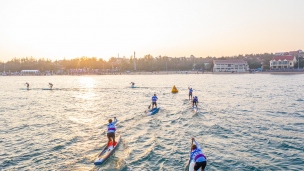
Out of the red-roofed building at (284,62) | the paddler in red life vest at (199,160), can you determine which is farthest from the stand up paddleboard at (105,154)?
the red-roofed building at (284,62)

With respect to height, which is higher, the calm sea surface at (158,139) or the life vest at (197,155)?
the life vest at (197,155)

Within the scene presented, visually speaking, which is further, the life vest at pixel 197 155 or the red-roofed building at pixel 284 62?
the red-roofed building at pixel 284 62

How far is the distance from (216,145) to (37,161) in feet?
43.8

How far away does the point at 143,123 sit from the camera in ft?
89.6

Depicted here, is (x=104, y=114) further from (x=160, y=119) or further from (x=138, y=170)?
(x=138, y=170)

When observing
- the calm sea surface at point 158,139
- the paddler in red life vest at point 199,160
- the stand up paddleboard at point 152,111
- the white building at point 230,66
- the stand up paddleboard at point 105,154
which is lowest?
the calm sea surface at point 158,139

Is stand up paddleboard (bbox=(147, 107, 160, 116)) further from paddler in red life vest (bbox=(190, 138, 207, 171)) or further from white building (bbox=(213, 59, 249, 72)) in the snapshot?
white building (bbox=(213, 59, 249, 72))

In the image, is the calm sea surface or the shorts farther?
the calm sea surface

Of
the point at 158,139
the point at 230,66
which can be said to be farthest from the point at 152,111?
the point at 230,66

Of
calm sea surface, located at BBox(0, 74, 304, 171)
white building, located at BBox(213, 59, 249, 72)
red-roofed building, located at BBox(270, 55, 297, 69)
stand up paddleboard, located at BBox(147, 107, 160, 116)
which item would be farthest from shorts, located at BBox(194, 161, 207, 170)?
red-roofed building, located at BBox(270, 55, 297, 69)

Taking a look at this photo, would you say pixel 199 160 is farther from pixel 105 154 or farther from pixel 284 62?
pixel 284 62

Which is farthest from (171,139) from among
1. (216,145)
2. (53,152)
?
(53,152)

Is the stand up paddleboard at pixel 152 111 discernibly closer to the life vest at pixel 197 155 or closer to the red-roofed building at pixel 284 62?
the life vest at pixel 197 155

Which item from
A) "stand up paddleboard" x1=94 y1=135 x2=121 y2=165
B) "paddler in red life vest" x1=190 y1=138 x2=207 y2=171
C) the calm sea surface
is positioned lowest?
the calm sea surface
